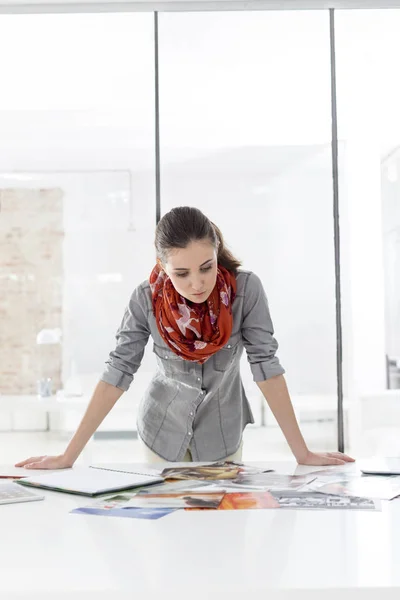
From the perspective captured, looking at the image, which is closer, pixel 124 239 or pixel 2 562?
Answer: pixel 2 562

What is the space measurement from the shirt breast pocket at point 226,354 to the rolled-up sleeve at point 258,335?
25 mm

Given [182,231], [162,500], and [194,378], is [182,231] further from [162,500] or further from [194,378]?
[162,500]

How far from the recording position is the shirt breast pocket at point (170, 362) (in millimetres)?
1950

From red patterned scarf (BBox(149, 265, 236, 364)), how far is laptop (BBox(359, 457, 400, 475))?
1.50 ft

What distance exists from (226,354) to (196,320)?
12cm

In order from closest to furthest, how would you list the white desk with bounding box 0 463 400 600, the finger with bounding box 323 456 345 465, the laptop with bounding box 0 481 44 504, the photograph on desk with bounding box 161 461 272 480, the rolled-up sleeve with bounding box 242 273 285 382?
1. the white desk with bounding box 0 463 400 600
2. the laptop with bounding box 0 481 44 504
3. the photograph on desk with bounding box 161 461 272 480
4. the finger with bounding box 323 456 345 465
5. the rolled-up sleeve with bounding box 242 273 285 382

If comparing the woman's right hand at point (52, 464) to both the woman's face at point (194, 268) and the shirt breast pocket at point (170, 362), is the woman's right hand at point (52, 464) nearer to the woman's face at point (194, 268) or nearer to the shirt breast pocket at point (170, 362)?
the shirt breast pocket at point (170, 362)

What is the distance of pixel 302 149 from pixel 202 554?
2542mm

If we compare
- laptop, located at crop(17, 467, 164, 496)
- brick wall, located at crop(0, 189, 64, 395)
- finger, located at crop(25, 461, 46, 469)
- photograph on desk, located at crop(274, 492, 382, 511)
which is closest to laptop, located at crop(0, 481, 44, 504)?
laptop, located at crop(17, 467, 164, 496)

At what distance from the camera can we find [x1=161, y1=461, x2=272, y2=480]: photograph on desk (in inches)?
59.1

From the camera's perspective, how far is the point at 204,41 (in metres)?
3.19

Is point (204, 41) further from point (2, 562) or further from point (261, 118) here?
point (2, 562)

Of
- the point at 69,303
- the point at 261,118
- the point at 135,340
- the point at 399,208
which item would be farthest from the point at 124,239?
the point at 135,340

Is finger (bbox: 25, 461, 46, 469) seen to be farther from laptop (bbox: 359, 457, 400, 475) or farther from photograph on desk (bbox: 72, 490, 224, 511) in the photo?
laptop (bbox: 359, 457, 400, 475)
